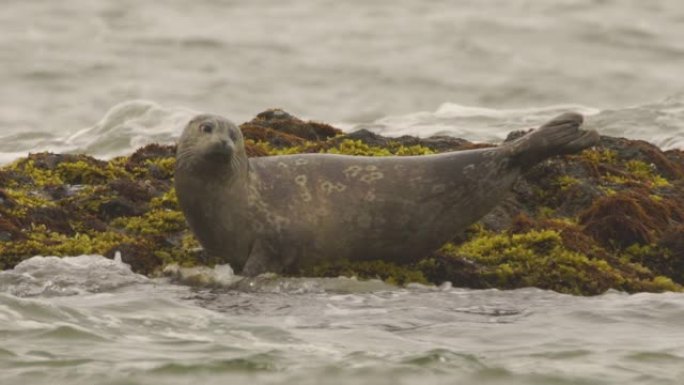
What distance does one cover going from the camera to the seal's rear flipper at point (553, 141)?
12945mm

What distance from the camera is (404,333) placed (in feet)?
37.2

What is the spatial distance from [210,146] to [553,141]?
98.4 inches

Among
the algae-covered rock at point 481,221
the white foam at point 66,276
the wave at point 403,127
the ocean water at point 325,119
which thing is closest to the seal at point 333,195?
the algae-covered rock at point 481,221

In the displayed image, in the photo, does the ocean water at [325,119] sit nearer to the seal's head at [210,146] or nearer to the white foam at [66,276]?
the white foam at [66,276]

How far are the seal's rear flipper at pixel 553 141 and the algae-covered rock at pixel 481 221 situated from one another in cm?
56


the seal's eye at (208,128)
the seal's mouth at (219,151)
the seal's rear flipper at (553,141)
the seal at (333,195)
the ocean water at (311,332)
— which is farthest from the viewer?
the seal's rear flipper at (553,141)

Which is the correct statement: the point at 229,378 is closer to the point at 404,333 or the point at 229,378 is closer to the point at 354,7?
the point at 404,333

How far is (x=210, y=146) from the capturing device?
12.4 metres

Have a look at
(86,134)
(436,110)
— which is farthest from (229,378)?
(436,110)

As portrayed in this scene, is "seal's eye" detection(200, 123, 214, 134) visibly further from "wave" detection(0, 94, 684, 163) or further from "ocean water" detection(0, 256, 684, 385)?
"wave" detection(0, 94, 684, 163)

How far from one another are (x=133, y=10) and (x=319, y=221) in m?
26.1

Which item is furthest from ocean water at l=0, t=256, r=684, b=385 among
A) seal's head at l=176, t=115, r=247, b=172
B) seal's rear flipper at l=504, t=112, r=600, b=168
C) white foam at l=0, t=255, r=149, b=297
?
seal's rear flipper at l=504, t=112, r=600, b=168

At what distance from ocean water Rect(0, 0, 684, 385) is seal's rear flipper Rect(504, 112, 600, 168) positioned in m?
1.18

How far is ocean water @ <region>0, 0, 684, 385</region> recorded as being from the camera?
1072cm
